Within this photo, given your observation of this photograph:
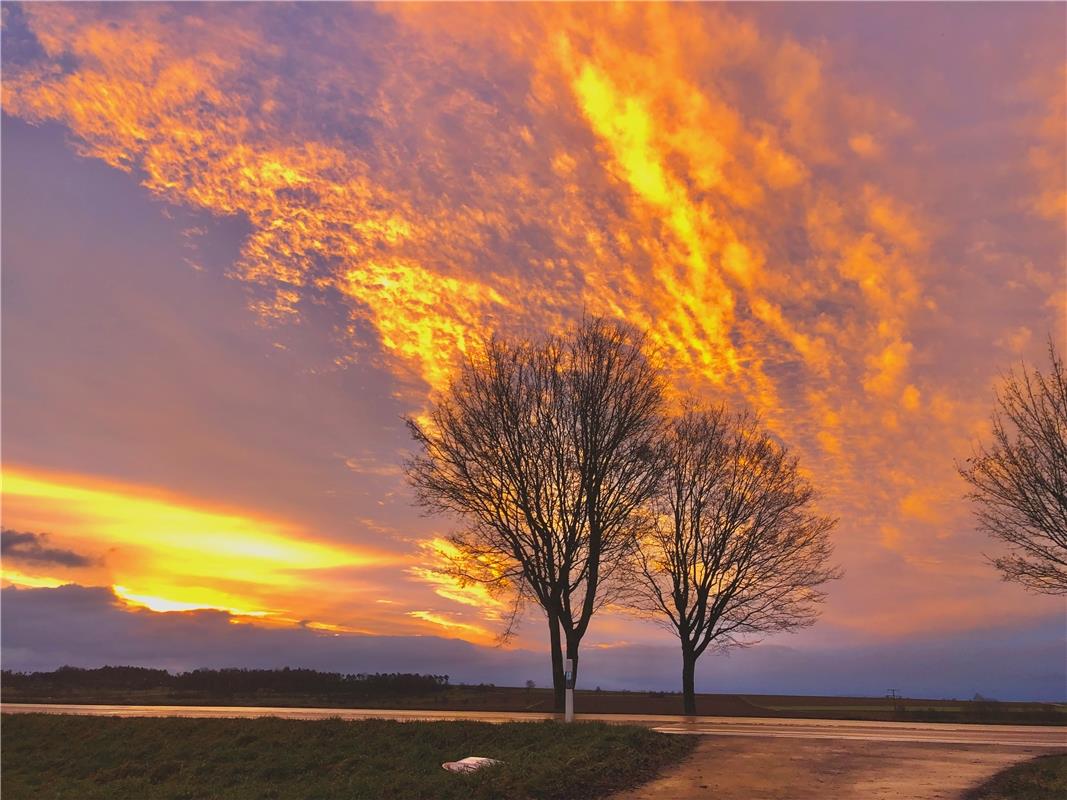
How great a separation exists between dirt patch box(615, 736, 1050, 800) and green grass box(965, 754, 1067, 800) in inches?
9.8

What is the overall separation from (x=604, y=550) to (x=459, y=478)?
6132mm

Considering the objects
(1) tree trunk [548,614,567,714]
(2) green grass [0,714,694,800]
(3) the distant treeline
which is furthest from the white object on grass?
(3) the distant treeline

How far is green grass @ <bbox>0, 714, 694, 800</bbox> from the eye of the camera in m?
12.0

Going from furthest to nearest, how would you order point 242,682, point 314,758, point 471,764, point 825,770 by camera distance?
point 242,682 → point 314,758 → point 471,764 → point 825,770

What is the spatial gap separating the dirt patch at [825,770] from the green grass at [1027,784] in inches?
9.8

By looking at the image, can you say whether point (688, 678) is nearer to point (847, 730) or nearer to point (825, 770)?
point (847, 730)

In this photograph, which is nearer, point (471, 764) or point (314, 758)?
point (471, 764)

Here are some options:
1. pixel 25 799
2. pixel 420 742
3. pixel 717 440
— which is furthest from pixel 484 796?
pixel 717 440

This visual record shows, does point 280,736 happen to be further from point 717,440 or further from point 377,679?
point 377,679

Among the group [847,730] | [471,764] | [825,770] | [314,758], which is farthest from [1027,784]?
[314,758]

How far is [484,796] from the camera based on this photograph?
11.0 meters

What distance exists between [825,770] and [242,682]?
130 ft

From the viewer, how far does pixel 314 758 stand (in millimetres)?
16828

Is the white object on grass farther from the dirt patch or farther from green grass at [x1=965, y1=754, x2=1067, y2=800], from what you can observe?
green grass at [x1=965, y1=754, x2=1067, y2=800]
